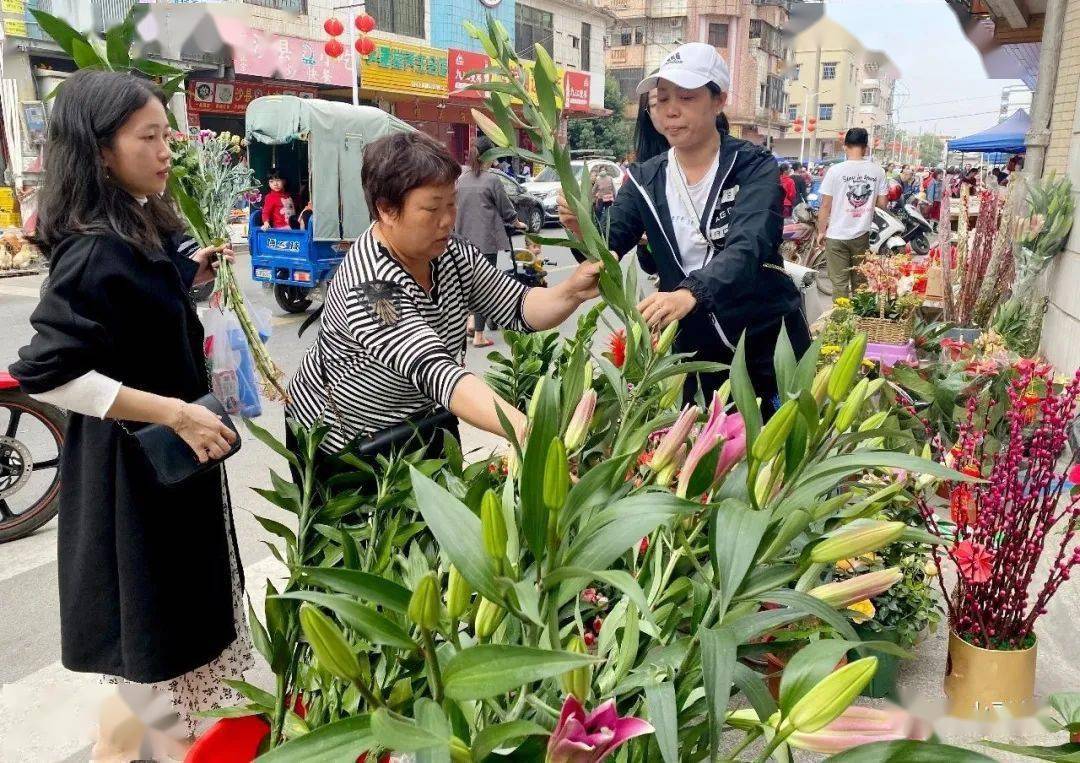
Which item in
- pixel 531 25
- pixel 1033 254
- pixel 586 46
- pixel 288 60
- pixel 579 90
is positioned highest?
pixel 531 25

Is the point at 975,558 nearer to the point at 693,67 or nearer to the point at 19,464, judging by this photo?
the point at 693,67

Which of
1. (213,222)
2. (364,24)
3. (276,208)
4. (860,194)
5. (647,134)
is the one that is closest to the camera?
(647,134)

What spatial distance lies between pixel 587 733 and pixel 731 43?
5221 millimetres

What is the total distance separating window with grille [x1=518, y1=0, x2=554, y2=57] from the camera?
23344mm

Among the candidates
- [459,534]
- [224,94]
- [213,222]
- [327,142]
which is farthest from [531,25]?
[459,534]

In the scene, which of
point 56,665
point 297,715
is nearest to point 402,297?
point 297,715

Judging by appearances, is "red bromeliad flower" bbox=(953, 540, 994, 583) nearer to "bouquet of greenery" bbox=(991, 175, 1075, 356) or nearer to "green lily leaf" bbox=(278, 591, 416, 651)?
"green lily leaf" bbox=(278, 591, 416, 651)

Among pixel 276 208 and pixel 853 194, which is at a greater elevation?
pixel 853 194

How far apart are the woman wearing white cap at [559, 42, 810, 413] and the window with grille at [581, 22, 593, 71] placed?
2602 centimetres

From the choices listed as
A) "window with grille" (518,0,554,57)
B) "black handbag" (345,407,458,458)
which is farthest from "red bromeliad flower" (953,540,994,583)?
"window with grille" (518,0,554,57)

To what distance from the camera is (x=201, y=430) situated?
1529 mm

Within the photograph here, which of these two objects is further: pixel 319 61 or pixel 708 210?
pixel 319 61

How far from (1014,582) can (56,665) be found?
8.15 feet

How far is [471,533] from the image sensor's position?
0.58m
